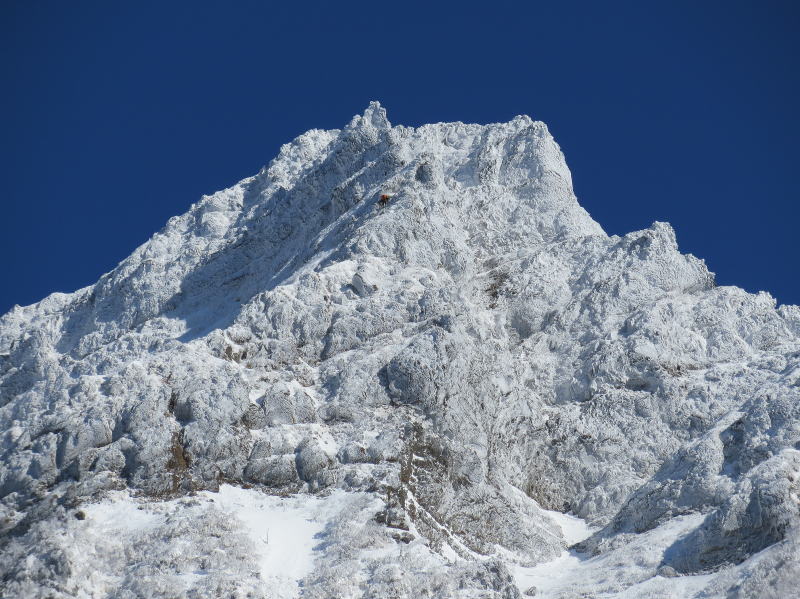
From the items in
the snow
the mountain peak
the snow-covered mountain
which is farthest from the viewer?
the mountain peak

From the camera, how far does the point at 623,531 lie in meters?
61.9

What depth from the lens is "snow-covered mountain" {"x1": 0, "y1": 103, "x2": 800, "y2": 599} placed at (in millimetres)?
53219

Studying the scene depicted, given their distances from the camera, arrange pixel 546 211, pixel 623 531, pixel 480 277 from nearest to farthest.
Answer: pixel 623 531 → pixel 480 277 → pixel 546 211

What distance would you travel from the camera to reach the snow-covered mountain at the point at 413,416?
53.2 m

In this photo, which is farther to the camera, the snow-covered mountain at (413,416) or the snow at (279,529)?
the snow-covered mountain at (413,416)

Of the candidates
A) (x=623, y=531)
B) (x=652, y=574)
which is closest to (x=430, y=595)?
(x=652, y=574)

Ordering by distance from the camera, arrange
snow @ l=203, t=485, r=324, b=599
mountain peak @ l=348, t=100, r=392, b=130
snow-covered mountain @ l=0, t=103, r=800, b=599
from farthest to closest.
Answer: mountain peak @ l=348, t=100, r=392, b=130 < snow-covered mountain @ l=0, t=103, r=800, b=599 < snow @ l=203, t=485, r=324, b=599

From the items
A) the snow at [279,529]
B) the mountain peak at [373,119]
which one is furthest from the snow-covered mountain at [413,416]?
the mountain peak at [373,119]

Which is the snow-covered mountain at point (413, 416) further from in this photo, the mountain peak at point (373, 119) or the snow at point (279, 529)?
the mountain peak at point (373, 119)

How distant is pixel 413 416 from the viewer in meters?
66.6

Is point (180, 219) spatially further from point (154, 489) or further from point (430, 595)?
point (430, 595)

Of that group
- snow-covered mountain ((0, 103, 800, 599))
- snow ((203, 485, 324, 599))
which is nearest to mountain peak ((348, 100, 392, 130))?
snow-covered mountain ((0, 103, 800, 599))

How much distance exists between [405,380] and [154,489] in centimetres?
1778

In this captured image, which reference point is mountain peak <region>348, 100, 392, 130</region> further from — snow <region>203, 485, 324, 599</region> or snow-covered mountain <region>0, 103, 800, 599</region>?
snow <region>203, 485, 324, 599</region>
